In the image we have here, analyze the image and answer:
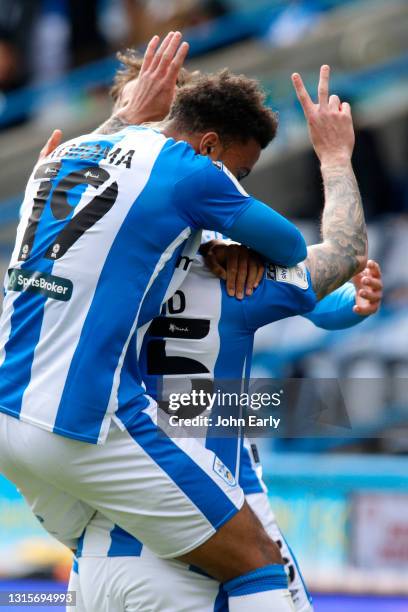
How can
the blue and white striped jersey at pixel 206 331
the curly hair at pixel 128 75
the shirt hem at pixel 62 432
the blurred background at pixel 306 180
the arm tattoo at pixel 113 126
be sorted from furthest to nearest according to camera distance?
the blurred background at pixel 306 180 < the curly hair at pixel 128 75 < the arm tattoo at pixel 113 126 < the blue and white striped jersey at pixel 206 331 < the shirt hem at pixel 62 432

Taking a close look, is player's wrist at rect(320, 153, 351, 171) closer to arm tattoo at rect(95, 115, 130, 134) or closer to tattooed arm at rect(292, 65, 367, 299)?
tattooed arm at rect(292, 65, 367, 299)

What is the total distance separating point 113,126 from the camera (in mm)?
3574

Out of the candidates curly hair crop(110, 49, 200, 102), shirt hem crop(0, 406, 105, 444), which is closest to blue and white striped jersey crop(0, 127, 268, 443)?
shirt hem crop(0, 406, 105, 444)

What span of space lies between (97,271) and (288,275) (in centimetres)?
58

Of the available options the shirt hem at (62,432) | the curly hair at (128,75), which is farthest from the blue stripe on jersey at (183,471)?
the curly hair at (128,75)

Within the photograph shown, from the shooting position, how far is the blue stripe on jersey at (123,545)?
10.2 ft

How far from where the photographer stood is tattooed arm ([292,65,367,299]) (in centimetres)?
328

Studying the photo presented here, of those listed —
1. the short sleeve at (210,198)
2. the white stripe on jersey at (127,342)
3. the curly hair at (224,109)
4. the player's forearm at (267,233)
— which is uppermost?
the curly hair at (224,109)

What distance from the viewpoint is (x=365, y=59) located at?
909 centimetres

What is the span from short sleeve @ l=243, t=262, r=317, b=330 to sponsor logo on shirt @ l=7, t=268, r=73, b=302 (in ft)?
1.76

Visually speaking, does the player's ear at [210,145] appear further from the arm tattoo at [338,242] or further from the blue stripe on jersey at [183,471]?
the blue stripe on jersey at [183,471]

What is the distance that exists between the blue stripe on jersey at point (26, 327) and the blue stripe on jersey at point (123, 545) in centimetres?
46

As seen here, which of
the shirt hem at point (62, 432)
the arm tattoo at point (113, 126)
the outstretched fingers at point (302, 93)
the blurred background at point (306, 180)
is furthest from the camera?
the blurred background at point (306, 180)

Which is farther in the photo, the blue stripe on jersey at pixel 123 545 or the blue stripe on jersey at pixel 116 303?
the blue stripe on jersey at pixel 123 545
